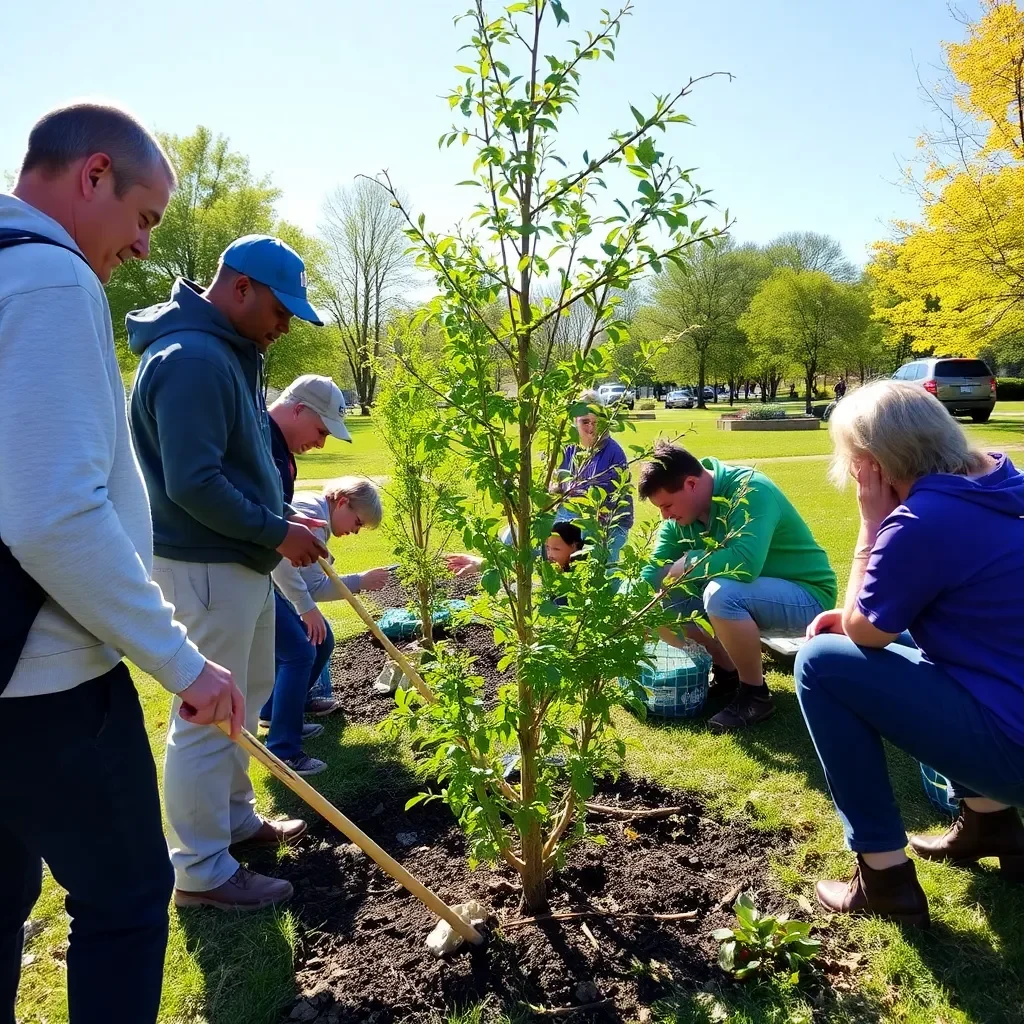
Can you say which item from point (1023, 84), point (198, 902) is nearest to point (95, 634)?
point (198, 902)

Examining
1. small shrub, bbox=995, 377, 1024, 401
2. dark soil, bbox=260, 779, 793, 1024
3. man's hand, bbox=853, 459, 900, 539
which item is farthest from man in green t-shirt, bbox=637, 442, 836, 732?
small shrub, bbox=995, 377, 1024, 401

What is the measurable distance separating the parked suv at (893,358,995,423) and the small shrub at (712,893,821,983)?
2283cm

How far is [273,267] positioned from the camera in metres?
2.54

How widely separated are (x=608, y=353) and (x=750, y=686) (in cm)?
247

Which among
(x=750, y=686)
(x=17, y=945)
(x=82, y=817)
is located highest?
(x=82, y=817)

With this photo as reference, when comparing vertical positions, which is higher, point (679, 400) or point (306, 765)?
point (306, 765)

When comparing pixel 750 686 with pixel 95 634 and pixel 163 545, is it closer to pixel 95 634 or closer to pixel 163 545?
pixel 163 545

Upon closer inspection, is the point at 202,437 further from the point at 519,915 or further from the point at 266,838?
the point at 519,915

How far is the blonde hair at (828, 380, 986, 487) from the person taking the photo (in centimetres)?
224

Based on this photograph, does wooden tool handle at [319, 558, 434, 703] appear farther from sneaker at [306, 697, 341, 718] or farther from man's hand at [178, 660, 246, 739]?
sneaker at [306, 697, 341, 718]

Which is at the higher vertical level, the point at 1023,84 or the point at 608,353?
the point at 1023,84

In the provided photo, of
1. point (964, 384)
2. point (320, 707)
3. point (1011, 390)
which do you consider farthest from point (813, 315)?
point (320, 707)

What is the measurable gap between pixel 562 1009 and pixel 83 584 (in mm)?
1688

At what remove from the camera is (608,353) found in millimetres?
2094
